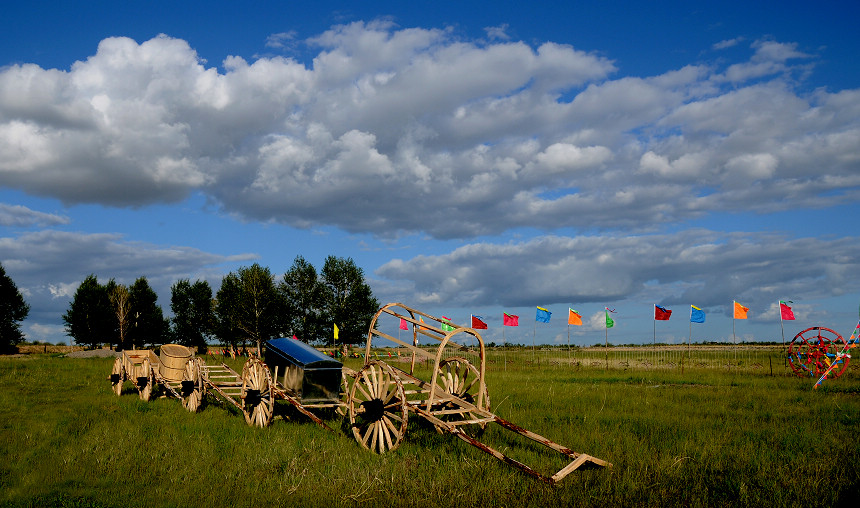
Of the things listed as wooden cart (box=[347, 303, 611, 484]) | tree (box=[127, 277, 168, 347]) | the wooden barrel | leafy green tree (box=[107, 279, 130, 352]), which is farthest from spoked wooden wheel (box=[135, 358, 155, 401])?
tree (box=[127, 277, 168, 347])

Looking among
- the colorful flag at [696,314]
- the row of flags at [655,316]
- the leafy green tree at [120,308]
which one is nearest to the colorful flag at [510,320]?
the row of flags at [655,316]

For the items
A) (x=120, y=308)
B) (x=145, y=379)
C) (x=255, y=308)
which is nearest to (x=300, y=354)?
(x=145, y=379)

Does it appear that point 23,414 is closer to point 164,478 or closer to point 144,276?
point 164,478

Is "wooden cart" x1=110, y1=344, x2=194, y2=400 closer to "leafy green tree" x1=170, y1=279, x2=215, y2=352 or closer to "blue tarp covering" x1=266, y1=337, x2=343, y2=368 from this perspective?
"blue tarp covering" x1=266, y1=337, x2=343, y2=368

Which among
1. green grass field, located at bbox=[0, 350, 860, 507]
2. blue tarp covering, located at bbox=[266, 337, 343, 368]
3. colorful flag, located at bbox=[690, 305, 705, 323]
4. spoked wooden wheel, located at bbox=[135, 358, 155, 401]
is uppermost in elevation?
colorful flag, located at bbox=[690, 305, 705, 323]

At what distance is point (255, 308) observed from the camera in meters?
51.6

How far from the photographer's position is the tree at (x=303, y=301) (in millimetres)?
54531

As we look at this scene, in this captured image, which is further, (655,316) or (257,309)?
(257,309)

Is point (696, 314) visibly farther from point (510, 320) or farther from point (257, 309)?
point (257, 309)

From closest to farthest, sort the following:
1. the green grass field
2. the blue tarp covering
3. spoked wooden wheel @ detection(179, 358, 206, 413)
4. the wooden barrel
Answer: the green grass field < the blue tarp covering < spoked wooden wheel @ detection(179, 358, 206, 413) < the wooden barrel

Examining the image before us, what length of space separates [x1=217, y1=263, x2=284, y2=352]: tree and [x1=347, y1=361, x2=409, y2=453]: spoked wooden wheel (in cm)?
4225

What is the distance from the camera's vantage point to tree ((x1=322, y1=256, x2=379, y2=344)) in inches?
2111

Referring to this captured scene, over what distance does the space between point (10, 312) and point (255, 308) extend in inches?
926

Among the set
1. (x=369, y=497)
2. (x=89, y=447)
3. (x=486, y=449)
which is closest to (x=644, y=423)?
(x=486, y=449)
